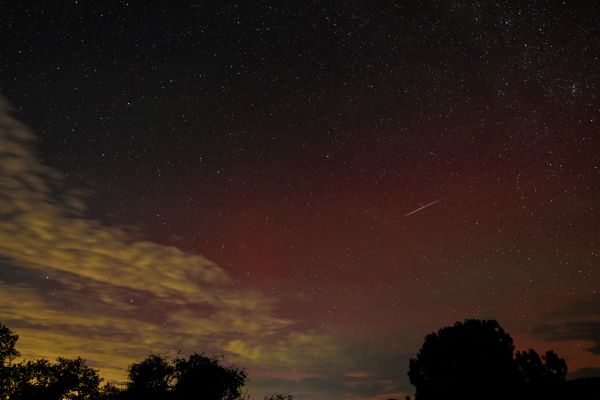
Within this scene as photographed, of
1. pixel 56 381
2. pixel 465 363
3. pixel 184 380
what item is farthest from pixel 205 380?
pixel 465 363

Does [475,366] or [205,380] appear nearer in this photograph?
[475,366]

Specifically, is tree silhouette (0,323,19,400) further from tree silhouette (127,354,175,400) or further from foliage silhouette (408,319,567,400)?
foliage silhouette (408,319,567,400)

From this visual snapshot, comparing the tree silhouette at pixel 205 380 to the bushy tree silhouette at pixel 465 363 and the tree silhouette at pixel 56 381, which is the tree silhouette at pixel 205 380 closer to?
the tree silhouette at pixel 56 381

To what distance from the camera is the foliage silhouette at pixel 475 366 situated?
112 ft

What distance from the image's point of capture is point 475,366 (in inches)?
1537

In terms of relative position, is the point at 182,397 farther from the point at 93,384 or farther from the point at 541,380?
the point at 541,380

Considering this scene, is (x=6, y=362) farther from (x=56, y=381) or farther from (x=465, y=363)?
(x=465, y=363)

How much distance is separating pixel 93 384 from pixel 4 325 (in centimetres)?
1719

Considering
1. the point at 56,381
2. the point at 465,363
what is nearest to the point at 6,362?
the point at 56,381

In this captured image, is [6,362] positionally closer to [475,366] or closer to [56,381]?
[56,381]

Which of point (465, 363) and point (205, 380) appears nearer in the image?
point (465, 363)

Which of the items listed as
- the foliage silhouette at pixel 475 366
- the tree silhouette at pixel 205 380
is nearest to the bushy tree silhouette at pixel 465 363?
the foliage silhouette at pixel 475 366

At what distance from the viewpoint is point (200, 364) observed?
186ft

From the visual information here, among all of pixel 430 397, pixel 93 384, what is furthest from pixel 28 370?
pixel 430 397
